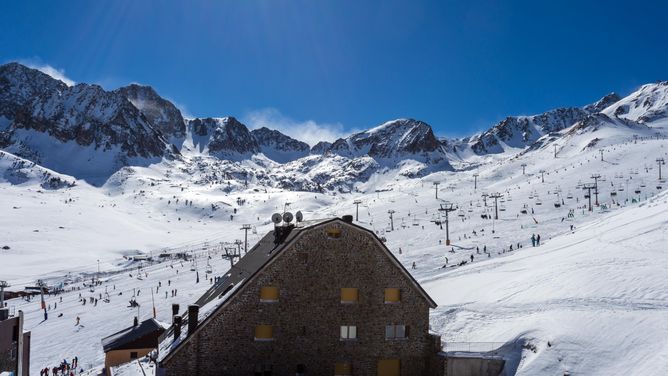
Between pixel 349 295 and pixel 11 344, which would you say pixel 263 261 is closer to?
pixel 349 295

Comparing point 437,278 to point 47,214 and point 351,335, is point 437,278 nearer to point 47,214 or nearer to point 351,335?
point 351,335

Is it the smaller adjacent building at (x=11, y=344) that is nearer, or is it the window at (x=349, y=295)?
the window at (x=349, y=295)

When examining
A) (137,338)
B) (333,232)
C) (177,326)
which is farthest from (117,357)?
(333,232)

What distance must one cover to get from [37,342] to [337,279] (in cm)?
4165

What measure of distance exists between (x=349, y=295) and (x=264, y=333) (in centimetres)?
447

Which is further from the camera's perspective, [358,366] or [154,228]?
[154,228]

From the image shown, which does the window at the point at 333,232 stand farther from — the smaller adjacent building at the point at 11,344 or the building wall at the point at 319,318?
the smaller adjacent building at the point at 11,344

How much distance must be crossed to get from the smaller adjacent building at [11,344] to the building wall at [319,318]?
17.7 m

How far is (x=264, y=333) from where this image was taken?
23547 millimetres

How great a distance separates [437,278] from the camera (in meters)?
47.1

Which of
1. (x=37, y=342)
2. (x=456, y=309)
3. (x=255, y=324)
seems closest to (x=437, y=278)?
(x=456, y=309)

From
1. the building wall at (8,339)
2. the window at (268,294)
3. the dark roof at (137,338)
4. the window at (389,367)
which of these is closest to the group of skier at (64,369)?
the dark roof at (137,338)

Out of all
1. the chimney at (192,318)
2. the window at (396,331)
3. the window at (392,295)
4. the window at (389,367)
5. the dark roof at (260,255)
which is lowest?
the window at (389,367)

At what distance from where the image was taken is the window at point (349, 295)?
80.5 ft
